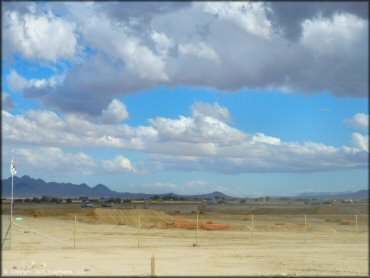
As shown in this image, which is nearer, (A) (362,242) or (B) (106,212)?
(A) (362,242)

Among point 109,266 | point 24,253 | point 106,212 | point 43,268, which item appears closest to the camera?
point 43,268

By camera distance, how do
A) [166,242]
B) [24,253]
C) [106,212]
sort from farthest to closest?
[106,212] < [166,242] < [24,253]

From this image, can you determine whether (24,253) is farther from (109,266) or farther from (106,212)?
(106,212)

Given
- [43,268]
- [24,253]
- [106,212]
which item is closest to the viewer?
[43,268]

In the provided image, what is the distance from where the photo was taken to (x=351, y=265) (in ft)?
72.5

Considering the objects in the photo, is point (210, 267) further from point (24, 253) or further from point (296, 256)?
point (24, 253)

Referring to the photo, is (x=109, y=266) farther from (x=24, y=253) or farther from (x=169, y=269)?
(x=24, y=253)

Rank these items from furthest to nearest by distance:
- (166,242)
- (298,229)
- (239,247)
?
(298,229) < (166,242) < (239,247)

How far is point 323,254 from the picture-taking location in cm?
2633

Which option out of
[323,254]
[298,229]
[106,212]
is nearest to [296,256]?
[323,254]

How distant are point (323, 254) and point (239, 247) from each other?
4793 millimetres

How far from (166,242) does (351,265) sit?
13.6 meters

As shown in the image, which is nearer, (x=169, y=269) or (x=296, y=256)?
(x=169, y=269)

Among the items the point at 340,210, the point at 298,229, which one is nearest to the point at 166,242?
the point at 298,229
